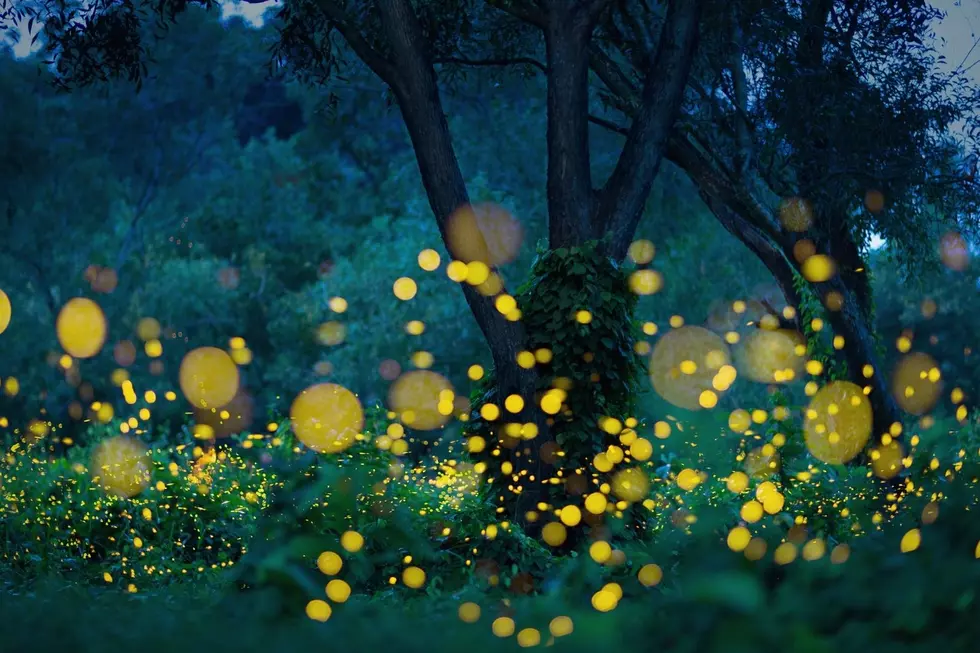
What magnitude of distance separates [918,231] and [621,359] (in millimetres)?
6291

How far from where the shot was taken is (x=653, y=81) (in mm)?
10172

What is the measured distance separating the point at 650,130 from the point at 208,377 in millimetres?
23451

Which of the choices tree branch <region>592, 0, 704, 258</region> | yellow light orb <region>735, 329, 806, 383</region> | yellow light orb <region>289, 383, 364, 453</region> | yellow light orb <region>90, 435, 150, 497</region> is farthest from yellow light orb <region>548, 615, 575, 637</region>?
yellow light orb <region>735, 329, 806, 383</region>

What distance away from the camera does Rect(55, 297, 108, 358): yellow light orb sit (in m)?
28.1

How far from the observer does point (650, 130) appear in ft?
33.0

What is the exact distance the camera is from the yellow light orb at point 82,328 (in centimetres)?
2808

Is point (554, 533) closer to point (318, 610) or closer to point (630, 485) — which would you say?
point (630, 485)

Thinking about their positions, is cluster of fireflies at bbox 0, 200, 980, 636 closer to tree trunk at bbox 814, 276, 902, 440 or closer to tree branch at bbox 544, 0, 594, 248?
tree trunk at bbox 814, 276, 902, 440

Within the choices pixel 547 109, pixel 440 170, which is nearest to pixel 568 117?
pixel 547 109

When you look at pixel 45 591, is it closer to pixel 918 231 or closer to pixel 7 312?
pixel 918 231

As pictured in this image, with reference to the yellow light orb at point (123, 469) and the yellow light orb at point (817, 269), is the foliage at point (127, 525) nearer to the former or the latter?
the yellow light orb at point (123, 469)

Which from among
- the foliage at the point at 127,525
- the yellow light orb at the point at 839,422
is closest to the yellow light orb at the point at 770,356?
the yellow light orb at the point at 839,422

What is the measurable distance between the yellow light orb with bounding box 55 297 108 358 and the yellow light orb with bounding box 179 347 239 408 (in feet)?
7.79

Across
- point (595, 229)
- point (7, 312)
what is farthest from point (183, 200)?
point (595, 229)
